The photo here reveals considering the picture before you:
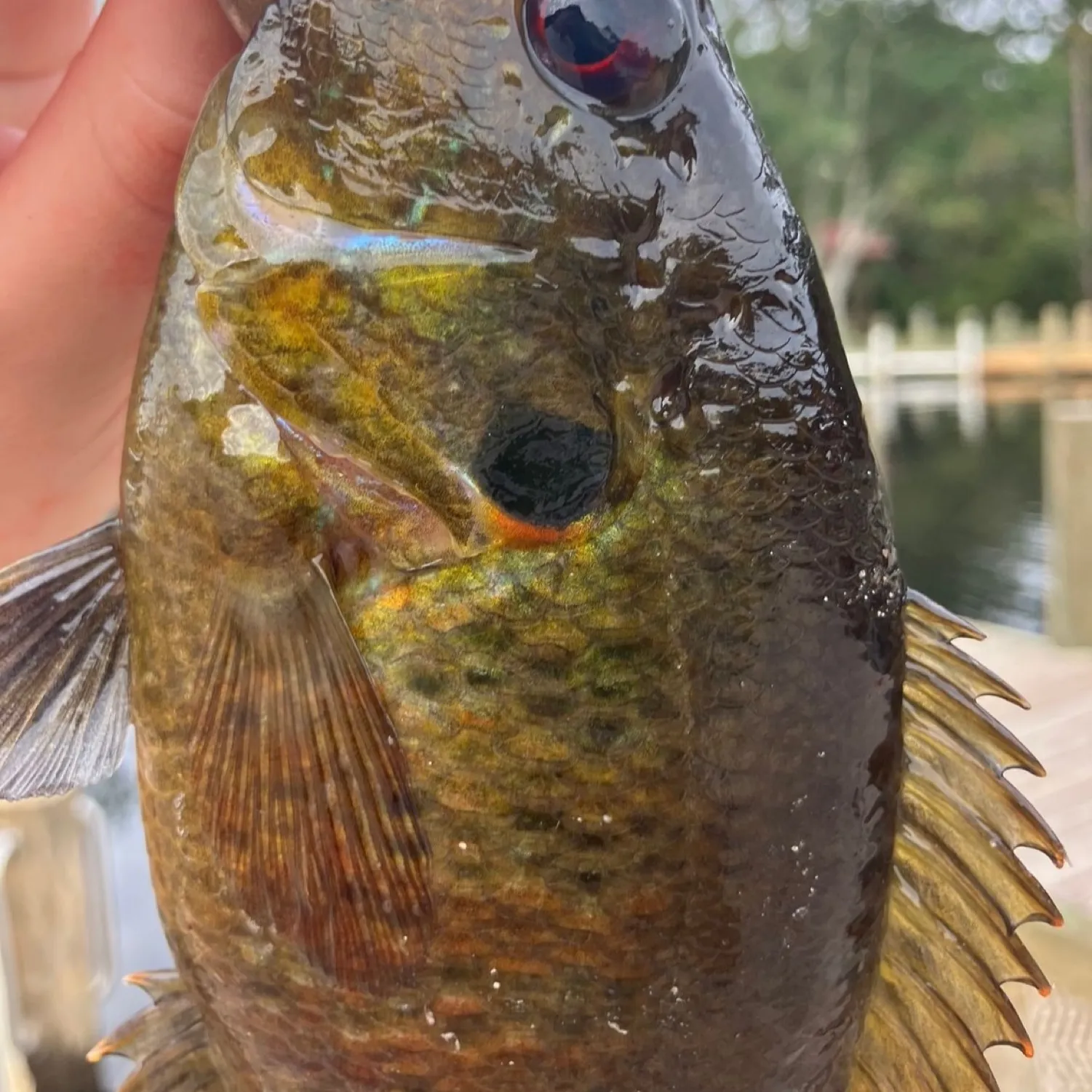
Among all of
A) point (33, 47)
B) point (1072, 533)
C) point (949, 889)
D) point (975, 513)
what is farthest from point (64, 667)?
point (975, 513)

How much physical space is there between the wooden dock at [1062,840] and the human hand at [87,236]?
77.2 inches

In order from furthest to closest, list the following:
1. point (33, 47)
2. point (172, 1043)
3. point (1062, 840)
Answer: point (1062, 840) < point (33, 47) < point (172, 1043)

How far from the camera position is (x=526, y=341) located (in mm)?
833

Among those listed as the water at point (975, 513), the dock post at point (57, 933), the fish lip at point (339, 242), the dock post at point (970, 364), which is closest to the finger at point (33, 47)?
the fish lip at point (339, 242)

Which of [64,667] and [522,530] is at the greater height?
[522,530]

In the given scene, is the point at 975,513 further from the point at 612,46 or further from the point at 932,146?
the point at 932,146

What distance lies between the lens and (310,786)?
870 millimetres

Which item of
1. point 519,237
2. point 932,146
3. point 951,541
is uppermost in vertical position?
point 932,146

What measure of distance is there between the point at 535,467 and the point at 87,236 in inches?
22.2

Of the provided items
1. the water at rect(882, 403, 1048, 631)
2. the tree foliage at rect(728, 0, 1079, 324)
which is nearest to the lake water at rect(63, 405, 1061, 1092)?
the water at rect(882, 403, 1048, 631)

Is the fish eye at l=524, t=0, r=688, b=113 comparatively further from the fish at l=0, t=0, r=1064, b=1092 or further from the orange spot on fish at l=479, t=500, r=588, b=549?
the orange spot on fish at l=479, t=500, r=588, b=549

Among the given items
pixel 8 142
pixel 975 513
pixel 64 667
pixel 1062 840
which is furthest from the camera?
pixel 975 513

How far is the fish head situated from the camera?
82 cm

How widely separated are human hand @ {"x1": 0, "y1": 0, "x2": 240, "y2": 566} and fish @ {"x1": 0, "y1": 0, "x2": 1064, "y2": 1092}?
0.39 feet
